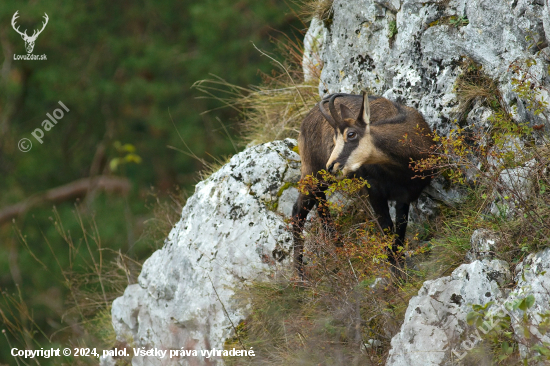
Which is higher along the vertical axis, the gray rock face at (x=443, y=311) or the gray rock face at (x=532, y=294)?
the gray rock face at (x=532, y=294)

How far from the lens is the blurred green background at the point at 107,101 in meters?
15.7

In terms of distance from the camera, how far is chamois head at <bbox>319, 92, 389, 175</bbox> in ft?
16.8

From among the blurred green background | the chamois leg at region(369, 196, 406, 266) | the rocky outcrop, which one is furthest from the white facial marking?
the blurred green background

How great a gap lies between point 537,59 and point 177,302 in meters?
3.99

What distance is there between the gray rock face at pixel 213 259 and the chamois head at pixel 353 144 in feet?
3.66

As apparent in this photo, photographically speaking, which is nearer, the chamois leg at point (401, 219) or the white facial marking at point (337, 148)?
the white facial marking at point (337, 148)

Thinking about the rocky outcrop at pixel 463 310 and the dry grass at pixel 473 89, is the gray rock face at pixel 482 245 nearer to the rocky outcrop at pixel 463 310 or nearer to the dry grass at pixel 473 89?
the rocky outcrop at pixel 463 310

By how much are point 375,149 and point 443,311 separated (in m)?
1.63

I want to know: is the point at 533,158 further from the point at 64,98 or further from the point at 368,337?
the point at 64,98

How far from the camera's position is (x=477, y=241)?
456cm

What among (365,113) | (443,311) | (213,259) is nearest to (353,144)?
(365,113)

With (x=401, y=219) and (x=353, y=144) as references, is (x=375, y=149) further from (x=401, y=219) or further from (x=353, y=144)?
(x=401, y=219)

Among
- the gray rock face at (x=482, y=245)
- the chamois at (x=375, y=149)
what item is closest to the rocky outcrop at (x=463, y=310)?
the gray rock face at (x=482, y=245)

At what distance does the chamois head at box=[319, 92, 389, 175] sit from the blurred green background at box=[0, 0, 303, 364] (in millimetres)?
9876
